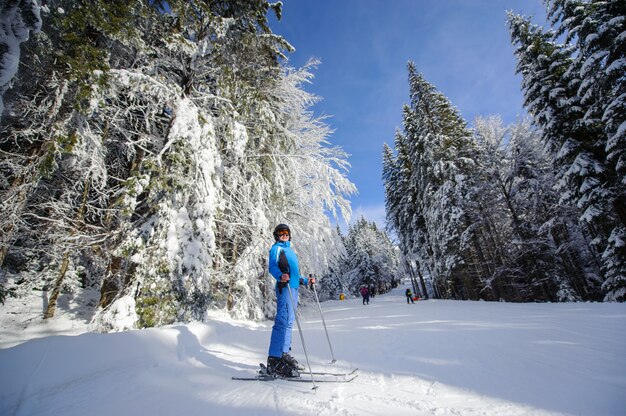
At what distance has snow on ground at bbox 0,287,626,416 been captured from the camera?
7.84ft

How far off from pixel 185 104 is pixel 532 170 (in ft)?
68.9

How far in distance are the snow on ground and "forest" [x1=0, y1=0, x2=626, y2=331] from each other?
7.59ft

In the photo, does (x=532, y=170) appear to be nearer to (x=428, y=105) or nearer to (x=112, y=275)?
(x=428, y=105)

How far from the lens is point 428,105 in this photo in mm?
20594

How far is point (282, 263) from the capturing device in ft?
12.9

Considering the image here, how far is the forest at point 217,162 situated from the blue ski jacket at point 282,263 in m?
3.09

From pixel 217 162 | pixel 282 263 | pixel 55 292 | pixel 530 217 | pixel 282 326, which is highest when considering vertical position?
pixel 530 217

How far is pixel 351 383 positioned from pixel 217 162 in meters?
5.81

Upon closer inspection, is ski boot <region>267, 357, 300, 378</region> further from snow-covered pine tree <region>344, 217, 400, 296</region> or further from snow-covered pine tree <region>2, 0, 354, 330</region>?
snow-covered pine tree <region>344, 217, 400, 296</region>

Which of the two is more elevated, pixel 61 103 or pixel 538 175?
pixel 538 175

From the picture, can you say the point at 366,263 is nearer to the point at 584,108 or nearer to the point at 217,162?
the point at 584,108

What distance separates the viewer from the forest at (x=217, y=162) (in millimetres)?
6004

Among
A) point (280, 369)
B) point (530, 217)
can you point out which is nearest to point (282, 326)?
point (280, 369)

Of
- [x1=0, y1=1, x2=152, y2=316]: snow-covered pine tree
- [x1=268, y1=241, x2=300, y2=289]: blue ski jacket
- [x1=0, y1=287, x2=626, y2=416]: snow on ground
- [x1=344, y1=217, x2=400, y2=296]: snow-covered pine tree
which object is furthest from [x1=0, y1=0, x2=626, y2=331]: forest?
[x1=344, y1=217, x2=400, y2=296]: snow-covered pine tree
